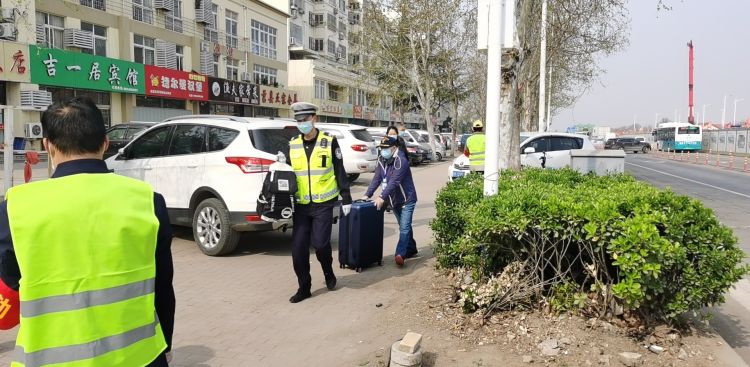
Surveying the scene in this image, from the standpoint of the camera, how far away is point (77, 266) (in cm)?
176

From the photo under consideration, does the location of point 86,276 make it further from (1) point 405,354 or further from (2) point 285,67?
(2) point 285,67

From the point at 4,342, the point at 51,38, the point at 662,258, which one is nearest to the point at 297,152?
the point at 4,342

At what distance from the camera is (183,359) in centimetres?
410

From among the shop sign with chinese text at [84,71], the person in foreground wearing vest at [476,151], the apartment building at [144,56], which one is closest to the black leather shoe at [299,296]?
the person in foreground wearing vest at [476,151]

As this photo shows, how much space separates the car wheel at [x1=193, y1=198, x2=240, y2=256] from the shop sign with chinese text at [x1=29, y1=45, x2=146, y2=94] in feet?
59.1

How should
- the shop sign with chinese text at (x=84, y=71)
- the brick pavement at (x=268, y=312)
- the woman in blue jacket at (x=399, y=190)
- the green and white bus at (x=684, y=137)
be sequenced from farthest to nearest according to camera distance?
the green and white bus at (x=684, y=137) < the shop sign with chinese text at (x=84, y=71) < the woman in blue jacket at (x=399, y=190) < the brick pavement at (x=268, y=312)

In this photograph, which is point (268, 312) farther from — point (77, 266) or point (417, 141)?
point (417, 141)

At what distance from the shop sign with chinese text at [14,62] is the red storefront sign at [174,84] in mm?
6343

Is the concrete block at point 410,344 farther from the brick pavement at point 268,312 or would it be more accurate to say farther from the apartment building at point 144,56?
the apartment building at point 144,56

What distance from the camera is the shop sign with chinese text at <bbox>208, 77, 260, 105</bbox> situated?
32300 millimetres

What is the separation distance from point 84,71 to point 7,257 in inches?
962

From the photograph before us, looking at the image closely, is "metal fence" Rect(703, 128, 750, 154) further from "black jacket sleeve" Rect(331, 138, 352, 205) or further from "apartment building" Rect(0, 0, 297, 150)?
"black jacket sleeve" Rect(331, 138, 352, 205)

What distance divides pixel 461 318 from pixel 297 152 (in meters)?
2.19

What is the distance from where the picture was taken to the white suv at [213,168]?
679cm
